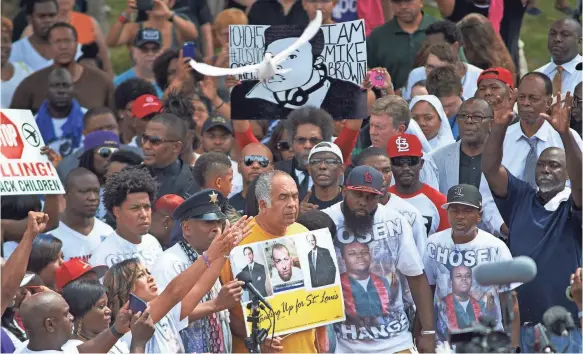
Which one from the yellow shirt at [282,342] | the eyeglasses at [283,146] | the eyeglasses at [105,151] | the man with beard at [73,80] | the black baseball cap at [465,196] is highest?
the man with beard at [73,80]

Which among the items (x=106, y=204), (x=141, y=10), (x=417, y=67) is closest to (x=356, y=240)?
(x=106, y=204)

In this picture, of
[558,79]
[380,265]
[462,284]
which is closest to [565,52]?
[558,79]

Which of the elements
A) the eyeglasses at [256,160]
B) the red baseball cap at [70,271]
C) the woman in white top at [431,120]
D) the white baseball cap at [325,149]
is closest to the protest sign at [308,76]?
the eyeglasses at [256,160]

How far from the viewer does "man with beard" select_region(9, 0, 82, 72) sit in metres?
15.5

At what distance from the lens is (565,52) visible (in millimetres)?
13492

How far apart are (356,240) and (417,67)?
4010 mm

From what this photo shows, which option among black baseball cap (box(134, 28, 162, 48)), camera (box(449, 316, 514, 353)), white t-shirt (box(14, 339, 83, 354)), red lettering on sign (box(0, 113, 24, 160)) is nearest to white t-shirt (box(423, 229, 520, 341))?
white t-shirt (box(14, 339, 83, 354))

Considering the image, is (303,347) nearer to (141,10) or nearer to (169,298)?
(169,298)

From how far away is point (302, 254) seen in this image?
9.55 meters

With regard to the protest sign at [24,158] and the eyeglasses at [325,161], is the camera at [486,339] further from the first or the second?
the protest sign at [24,158]

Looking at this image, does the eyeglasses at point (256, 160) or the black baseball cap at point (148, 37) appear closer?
the eyeglasses at point (256, 160)

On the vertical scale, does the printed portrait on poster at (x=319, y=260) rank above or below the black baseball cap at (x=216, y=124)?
below

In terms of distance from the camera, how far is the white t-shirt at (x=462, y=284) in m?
10.0

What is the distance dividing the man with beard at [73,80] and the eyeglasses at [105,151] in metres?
2.07
